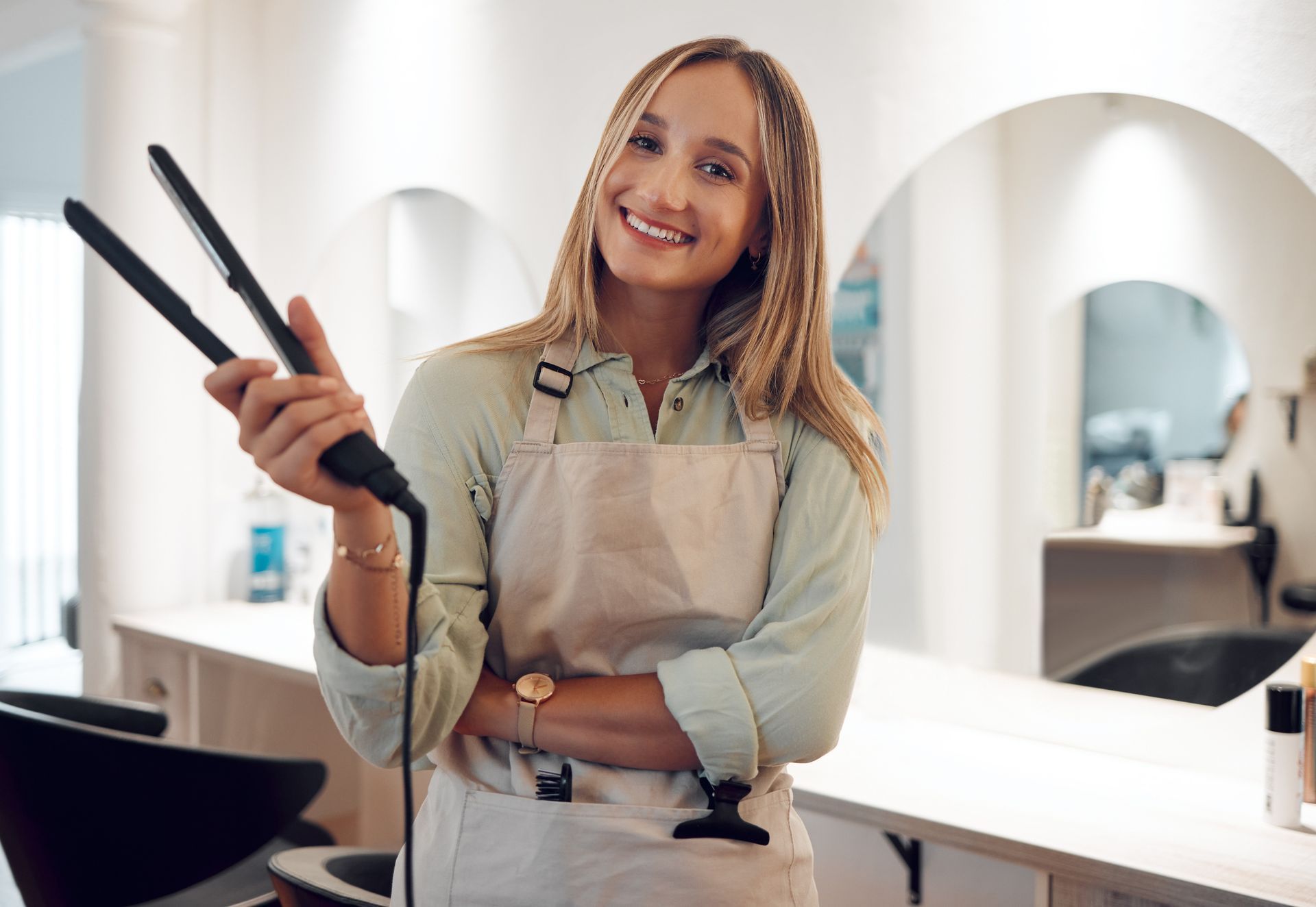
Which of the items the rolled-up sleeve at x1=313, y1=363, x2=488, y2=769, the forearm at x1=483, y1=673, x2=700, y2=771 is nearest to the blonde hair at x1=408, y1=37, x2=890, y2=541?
the rolled-up sleeve at x1=313, y1=363, x2=488, y2=769

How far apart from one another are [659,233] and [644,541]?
0.34 metres

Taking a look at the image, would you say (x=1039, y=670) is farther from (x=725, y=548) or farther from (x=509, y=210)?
(x=509, y=210)

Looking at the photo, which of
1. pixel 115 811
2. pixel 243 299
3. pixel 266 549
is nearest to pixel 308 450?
pixel 243 299

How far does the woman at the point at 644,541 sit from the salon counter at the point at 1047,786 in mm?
463

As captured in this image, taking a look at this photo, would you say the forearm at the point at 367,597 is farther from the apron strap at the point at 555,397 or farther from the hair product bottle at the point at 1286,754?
the hair product bottle at the point at 1286,754

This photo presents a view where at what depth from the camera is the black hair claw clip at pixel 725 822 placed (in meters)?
1.12

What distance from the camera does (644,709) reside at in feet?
3.66

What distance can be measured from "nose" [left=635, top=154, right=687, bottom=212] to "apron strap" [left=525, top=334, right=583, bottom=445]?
17 centimetres

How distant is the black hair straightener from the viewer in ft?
2.37

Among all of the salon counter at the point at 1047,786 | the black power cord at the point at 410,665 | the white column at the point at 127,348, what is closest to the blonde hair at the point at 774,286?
the black power cord at the point at 410,665

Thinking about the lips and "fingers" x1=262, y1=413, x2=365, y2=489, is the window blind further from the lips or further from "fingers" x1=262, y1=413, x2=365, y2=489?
"fingers" x1=262, y1=413, x2=365, y2=489

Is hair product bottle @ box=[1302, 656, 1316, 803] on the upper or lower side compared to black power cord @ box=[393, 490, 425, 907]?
lower

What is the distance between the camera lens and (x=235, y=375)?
0.76 m

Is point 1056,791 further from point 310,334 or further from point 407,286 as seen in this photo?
point 407,286
